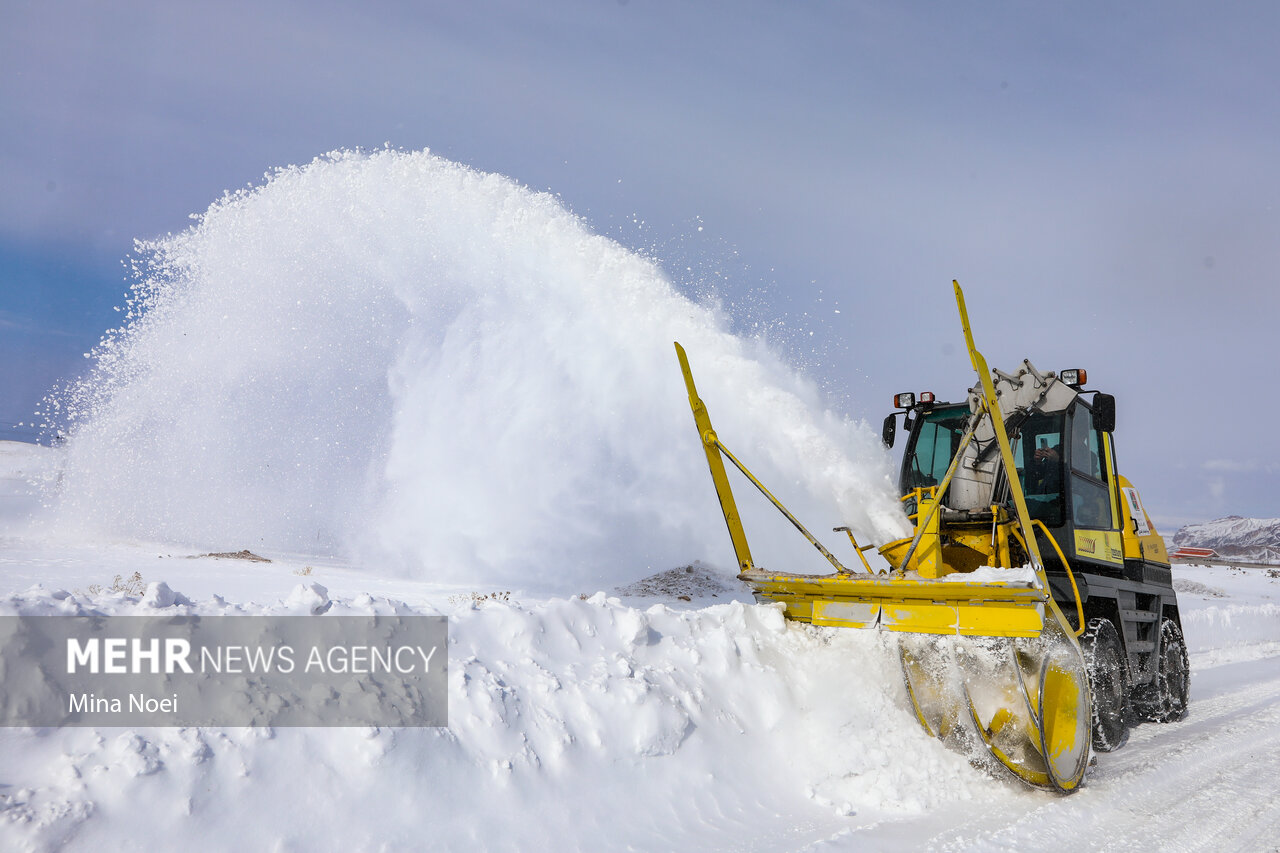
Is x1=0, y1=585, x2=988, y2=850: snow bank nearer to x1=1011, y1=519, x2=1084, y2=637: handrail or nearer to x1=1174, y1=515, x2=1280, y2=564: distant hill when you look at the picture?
x1=1011, y1=519, x2=1084, y2=637: handrail

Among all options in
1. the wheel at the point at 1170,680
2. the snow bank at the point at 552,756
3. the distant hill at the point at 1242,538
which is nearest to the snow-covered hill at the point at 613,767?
the snow bank at the point at 552,756

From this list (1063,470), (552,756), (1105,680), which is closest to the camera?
(552,756)

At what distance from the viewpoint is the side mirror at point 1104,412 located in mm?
6793

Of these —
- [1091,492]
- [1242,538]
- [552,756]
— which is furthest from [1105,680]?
[1242,538]

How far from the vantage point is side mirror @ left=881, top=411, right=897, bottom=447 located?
25.5 ft

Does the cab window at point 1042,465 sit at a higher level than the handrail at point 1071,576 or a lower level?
higher

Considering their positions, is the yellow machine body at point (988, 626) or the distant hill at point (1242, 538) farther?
the distant hill at point (1242, 538)

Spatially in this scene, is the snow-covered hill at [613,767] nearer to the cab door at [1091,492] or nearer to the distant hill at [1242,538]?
the cab door at [1091,492]

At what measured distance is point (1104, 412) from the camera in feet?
22.3

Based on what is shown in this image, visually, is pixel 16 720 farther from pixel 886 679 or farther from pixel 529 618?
pixel 886 679

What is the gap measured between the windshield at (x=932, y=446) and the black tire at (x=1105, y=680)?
185 centimetres

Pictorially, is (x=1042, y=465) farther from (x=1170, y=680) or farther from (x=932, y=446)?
(x=1170, y=680)

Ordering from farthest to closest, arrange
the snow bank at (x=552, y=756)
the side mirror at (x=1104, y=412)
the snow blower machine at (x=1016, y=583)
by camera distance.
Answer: the side mirror at (x=1104, y=412) < the snow blower machine at (x=1016, y=583) < the snow bank at (x=552, y=756)

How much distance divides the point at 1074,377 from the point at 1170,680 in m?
3.65
